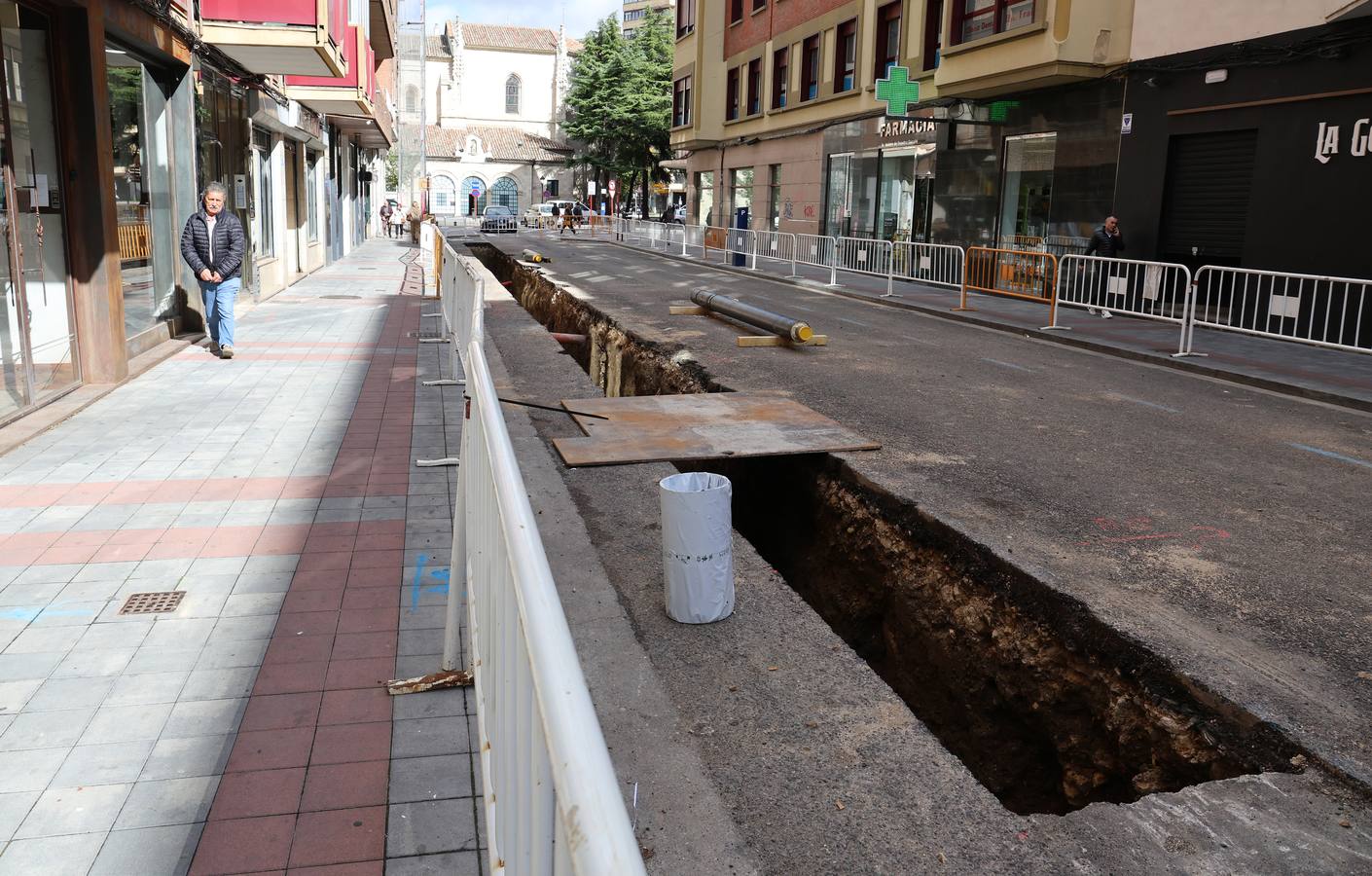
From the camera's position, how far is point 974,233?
23109 mm

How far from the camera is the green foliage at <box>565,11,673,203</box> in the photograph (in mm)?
71875

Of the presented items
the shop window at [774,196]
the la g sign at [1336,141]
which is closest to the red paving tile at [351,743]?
the la g sign at [1336,141]

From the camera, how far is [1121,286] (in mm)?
16578

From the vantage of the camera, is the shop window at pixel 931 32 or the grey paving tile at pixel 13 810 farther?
the shop window at pixel 931 32

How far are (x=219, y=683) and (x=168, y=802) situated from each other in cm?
77

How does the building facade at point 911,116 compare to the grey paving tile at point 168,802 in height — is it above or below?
above

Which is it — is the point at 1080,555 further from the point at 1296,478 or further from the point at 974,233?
the point at 974,233

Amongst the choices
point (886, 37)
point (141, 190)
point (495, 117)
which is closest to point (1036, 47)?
point (886, 37)

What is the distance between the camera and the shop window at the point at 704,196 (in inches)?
1683

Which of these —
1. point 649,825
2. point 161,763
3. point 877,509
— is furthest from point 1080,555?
point 161,763

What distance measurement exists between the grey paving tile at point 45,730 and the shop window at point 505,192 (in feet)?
311

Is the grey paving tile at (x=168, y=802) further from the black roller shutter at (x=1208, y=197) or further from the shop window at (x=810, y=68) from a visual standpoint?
the shop window at (x=810, y=68)

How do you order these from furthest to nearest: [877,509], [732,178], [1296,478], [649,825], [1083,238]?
[732,178] < [1083,238] < [1296,478] < [877,509] < [649,825]

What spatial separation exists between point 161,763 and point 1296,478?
6.57 metres
